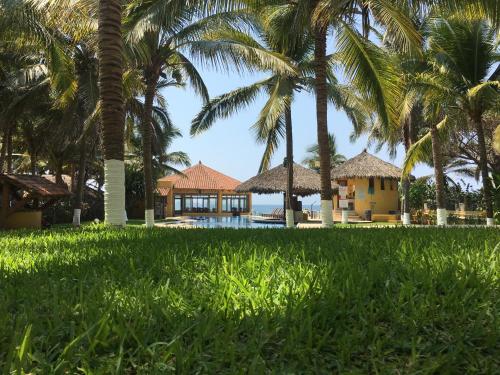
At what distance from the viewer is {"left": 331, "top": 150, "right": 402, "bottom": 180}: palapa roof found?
29.7m

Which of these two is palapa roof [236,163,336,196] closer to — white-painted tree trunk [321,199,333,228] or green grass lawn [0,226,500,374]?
white-painted tree trunk [321,199,333,228]

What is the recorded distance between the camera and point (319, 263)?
3525mm

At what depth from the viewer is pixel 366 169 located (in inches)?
1188

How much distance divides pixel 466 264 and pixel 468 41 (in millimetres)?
15255

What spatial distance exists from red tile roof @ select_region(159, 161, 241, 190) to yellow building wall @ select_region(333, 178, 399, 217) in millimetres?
11500

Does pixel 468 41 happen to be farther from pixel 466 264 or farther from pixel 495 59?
pixel 466 264

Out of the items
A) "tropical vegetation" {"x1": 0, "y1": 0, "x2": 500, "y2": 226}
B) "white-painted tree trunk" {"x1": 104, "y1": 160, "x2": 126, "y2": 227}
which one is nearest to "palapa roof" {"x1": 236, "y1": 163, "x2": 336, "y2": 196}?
"tropical vegetation" {"x1": 0, "y1": 0, "x2": 500, "y2": 226}

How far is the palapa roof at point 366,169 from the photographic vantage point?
29719 mm

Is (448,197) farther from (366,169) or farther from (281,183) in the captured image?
(281,183)

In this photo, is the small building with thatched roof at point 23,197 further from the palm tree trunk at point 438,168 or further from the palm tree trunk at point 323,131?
the palm tree trunk at point 438,168

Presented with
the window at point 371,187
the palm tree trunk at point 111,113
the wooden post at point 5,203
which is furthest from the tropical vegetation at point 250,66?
the window at point 371,187

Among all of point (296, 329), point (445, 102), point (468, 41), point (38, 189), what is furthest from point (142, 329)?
point (468, 41)

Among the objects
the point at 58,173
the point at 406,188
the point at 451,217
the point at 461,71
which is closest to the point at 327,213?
the point at 461,71

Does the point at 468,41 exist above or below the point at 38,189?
above
